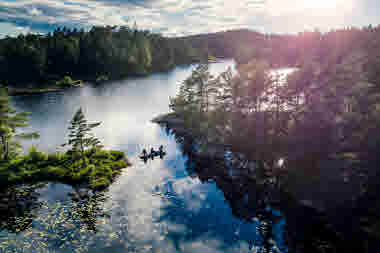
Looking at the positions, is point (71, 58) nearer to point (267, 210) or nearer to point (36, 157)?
point (36, 157)

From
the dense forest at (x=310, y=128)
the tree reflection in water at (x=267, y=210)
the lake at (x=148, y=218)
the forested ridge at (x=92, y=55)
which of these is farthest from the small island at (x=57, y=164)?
the forested ridge at (x=92, y=55)

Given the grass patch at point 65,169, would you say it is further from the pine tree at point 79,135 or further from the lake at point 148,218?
the lake at point 148,218

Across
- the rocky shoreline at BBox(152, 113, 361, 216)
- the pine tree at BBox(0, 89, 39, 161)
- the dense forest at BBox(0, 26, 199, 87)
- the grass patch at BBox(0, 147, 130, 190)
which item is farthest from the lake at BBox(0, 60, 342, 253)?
the dense forest at BBox(0, 26, 199, 87)

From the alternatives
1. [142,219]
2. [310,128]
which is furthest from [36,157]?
[310,128]

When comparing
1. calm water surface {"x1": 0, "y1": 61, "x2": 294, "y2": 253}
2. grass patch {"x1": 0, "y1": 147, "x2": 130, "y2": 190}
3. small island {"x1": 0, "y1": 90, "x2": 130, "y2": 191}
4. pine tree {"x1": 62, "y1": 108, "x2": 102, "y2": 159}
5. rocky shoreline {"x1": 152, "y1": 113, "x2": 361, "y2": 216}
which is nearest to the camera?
calm water surface {"x1": 0, "y1": 61, "x2": 294, "y2": 253}

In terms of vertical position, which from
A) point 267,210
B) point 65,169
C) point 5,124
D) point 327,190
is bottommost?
point 267,210

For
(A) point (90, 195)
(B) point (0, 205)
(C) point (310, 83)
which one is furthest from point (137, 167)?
(C) point (310, 83)

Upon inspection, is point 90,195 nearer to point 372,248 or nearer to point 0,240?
point 0,240

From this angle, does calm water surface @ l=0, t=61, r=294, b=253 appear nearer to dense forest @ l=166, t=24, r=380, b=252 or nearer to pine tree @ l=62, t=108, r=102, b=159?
pine tree @ l=62, t=108, r=102, b=159

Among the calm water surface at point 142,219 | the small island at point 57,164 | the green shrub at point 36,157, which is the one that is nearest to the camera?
the calm water surface at point 142,219
